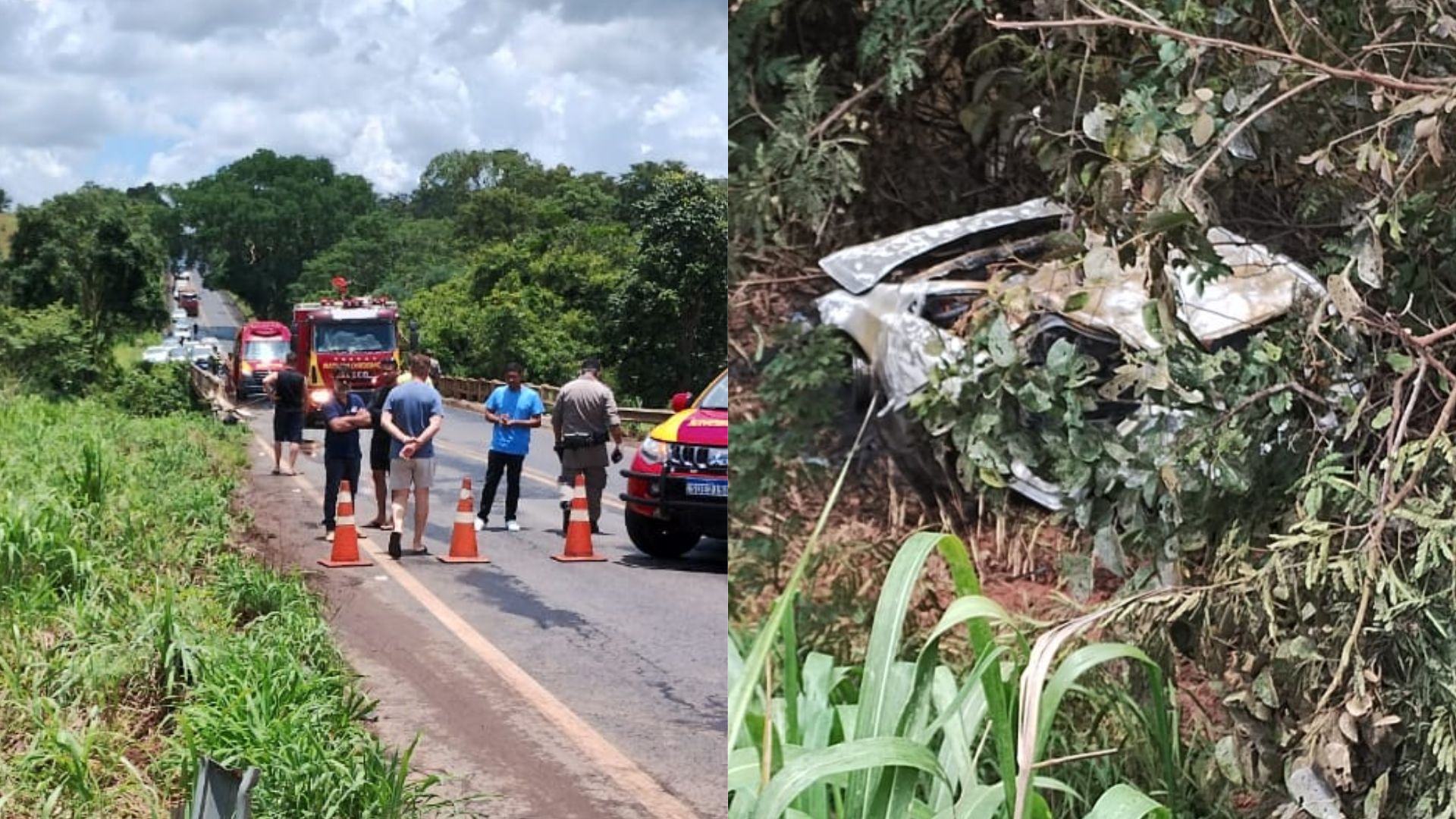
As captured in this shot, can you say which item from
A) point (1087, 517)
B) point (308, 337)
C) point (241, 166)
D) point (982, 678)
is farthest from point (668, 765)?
point (1087, 517)

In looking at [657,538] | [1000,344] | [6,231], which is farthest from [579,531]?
[1000,344]

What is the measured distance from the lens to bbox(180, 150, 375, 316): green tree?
0.96m

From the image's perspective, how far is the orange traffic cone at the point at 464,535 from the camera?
3.13 ft

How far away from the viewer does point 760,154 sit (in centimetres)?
144

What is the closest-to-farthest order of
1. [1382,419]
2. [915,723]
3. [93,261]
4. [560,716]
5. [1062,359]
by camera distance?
[560,716]
[93,261]
[915,723]
[1382,419]
[1062,359]

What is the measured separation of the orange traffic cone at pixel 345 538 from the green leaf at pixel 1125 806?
27.5 inches

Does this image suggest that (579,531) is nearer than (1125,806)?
Yes

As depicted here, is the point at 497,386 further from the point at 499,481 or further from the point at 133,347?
the point at 133,347

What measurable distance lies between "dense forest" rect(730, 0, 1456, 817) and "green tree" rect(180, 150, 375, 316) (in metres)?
0.58

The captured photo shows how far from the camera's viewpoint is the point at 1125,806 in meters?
1.21

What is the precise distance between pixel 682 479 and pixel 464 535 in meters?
0.17

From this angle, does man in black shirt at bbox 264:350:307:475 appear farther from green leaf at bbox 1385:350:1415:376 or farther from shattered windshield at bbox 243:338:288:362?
green leaf at bbox 1385:350:1415:376

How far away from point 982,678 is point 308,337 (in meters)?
0.59

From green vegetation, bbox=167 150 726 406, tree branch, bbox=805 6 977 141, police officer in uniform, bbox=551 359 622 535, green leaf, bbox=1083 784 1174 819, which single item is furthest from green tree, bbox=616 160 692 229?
green leaf, bbox=1083 784 1174 819
